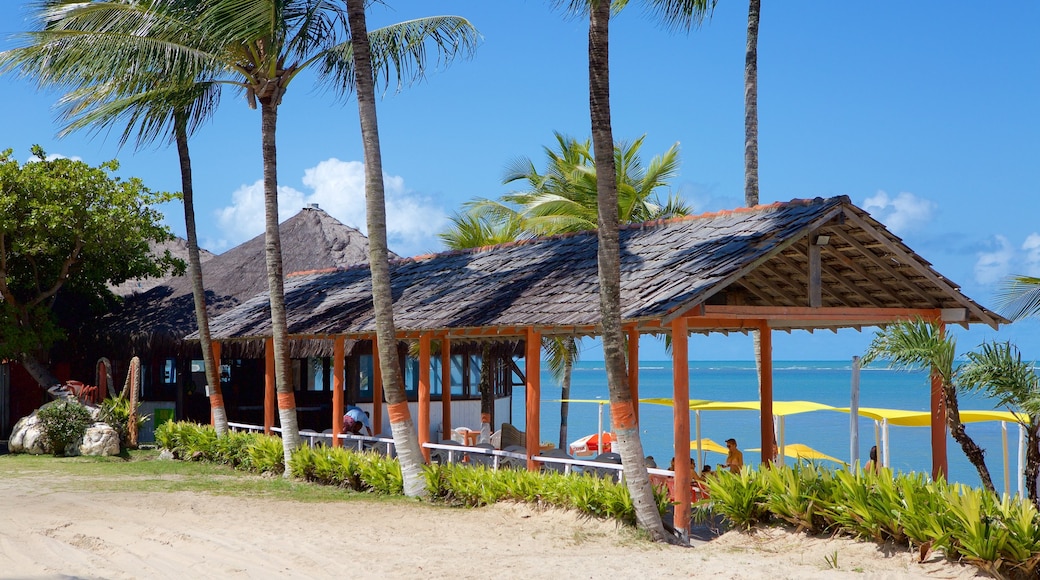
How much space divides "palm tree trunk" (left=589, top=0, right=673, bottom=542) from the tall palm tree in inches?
151

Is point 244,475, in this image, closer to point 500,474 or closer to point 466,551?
point 500,474

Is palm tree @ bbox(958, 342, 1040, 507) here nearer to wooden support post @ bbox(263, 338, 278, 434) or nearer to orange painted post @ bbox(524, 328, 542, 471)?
orange painted post @ bbox(524, 328, 542, 471)

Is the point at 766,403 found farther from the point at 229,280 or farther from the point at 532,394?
the point at 229,280

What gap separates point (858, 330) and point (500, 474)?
5.71 meters

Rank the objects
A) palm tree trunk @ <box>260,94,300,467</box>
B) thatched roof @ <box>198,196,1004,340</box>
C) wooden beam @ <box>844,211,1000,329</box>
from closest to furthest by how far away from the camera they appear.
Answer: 1. thatched roof @ <box>198,196,1004,340</box>
2. wooden beam @ <box>844,211,1000,329</box>
3. palm tree trunk @ <box>260,94,300,467</box>

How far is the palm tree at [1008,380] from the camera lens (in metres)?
10.0

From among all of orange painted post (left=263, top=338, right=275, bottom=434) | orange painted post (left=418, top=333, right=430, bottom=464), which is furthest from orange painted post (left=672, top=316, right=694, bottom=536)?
orange painted post (left=263, top=338, right=275, bottom=434)

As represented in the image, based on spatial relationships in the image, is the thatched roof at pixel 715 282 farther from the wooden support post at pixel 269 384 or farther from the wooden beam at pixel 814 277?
the wooden support post at pixel 269 384

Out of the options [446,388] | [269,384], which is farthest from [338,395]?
[269,384]

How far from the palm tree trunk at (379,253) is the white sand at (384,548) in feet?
2.81

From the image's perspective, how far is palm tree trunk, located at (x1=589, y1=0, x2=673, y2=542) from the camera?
10.9m

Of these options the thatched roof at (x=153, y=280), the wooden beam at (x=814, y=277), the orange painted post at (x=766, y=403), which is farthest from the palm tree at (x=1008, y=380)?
the thatched roof at (x=153, y=280)

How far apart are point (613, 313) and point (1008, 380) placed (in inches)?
154

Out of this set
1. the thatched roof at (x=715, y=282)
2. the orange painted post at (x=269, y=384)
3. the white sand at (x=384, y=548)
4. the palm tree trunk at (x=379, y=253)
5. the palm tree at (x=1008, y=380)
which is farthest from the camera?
the orange painted post at (x=269, y=384)
